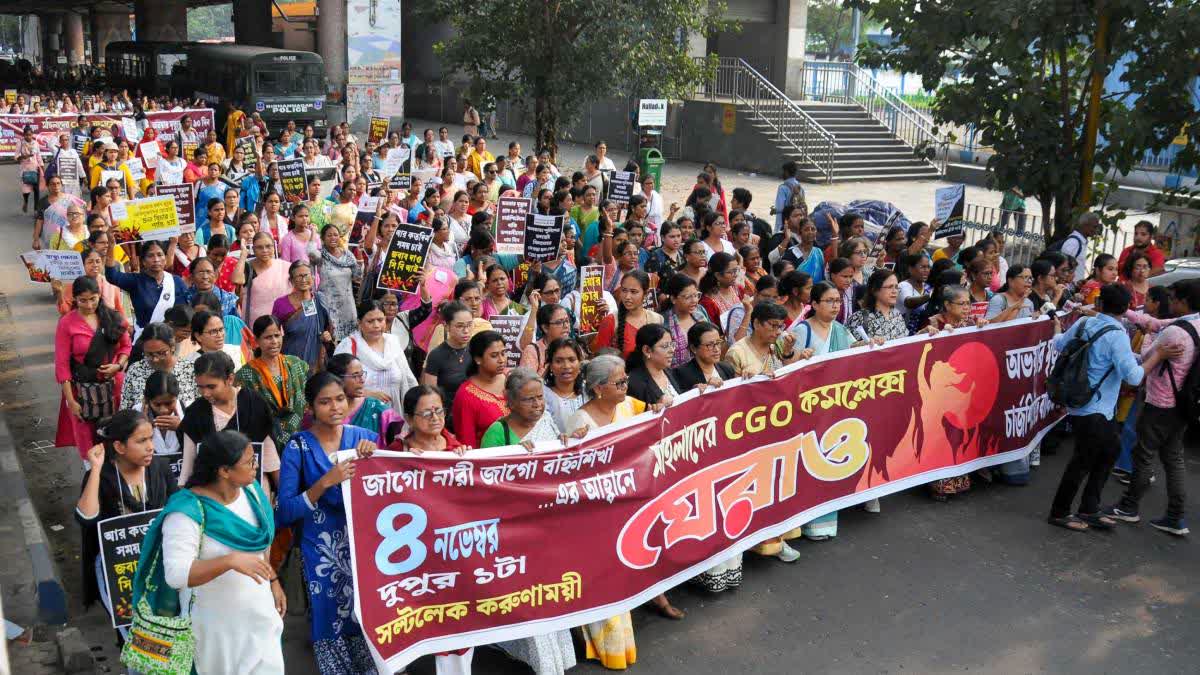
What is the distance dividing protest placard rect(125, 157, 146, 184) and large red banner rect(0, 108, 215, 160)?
7.69 meters

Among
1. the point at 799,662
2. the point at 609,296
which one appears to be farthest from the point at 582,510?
the point at 609,296

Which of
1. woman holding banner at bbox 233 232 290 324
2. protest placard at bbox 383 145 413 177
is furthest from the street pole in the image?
protest placard at bbox 383 145 413 177

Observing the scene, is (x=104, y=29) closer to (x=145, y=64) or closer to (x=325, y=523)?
(x=145, y=64)

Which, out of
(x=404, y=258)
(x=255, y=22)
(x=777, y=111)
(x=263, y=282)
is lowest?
(x=263, y=282)

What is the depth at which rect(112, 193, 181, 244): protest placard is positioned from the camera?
9.86 m

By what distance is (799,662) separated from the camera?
19.9ft

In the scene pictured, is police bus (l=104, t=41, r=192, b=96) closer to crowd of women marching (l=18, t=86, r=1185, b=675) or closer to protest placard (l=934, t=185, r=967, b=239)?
crowd of women marching (l=18, t=86, r=1185, b=675)

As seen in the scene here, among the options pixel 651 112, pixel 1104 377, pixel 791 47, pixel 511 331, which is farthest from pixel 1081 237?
pixel 791 47

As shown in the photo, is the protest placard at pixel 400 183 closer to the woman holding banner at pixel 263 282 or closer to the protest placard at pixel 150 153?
the woman holding banner at pixel 263 282

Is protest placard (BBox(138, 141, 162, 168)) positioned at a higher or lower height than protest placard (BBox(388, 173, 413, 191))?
higher

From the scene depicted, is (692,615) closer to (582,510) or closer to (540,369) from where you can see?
(582,510)

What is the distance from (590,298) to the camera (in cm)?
875

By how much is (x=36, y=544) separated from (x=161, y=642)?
114 inches

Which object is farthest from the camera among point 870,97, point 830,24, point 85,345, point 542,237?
point 830,24
